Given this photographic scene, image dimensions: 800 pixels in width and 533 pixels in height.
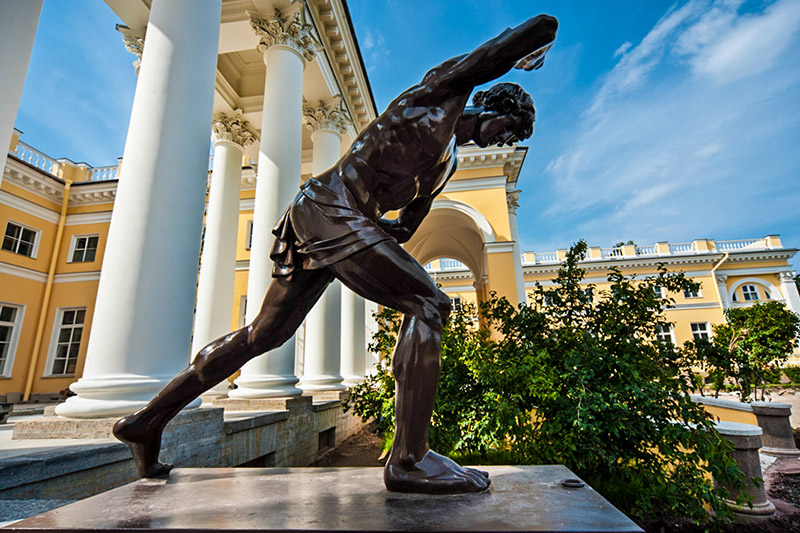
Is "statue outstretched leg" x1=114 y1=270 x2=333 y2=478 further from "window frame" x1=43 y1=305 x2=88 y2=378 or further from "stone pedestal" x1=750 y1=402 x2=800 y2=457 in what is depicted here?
"window frame" x1=43 y1=305 x2=88 y2=378

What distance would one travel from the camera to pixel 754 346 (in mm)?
12617

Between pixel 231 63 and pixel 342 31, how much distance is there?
2.46 meters

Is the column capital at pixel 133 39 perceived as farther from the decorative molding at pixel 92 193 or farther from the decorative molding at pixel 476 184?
the decorative molding at pixel 92 193

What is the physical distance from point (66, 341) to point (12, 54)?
16215 millimetres

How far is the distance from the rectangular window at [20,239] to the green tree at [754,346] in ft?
62.8

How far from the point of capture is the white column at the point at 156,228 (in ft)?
9.96

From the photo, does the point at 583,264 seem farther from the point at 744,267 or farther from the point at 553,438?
the point at 553,438

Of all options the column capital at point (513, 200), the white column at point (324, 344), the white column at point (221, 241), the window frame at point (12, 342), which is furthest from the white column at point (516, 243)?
the window frame at point (12, 342)

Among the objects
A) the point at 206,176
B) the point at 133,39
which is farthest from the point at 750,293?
the point at 133,39

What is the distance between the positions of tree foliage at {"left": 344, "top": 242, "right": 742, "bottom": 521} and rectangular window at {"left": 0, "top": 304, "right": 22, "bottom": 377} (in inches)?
617

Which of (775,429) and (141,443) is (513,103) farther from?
(775,429)

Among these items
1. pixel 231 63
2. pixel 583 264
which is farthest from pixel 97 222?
pixel 583 264

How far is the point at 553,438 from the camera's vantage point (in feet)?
11.1

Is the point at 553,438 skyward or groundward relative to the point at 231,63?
groundward
